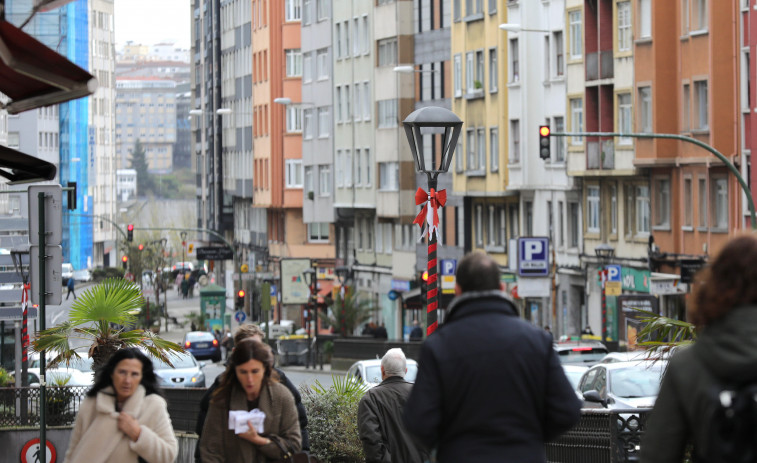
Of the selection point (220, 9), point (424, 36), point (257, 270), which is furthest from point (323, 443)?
point (220, 9)

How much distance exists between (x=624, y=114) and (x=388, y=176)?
23626 millimetres

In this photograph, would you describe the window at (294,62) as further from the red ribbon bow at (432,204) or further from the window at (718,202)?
the red ribbon bow at (432,204)

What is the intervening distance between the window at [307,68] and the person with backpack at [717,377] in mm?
84789

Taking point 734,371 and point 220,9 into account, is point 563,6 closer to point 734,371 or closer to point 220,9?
point 734,371

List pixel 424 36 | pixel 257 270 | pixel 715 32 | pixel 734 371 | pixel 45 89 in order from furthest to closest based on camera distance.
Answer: pixel 257 270
pixel 424 36
pixel 715 32
pixel 45 89
pixel 734 371

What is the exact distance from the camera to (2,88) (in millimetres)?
7305

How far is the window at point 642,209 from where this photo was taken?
5519 centimetres

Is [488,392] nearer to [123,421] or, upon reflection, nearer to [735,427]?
[735,427]

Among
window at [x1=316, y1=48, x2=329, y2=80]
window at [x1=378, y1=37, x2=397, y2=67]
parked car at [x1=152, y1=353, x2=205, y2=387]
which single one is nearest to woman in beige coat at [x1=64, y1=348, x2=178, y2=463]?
parked car at [x1=152, y1=353, x2=205, y2=387]

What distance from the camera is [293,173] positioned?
9562cm

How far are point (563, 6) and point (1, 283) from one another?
35.1 meters

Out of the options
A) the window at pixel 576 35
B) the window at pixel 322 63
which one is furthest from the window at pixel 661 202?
the window at pixel 322 63

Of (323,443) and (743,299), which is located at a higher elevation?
(743,299)

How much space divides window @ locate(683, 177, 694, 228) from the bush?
36.3 m
